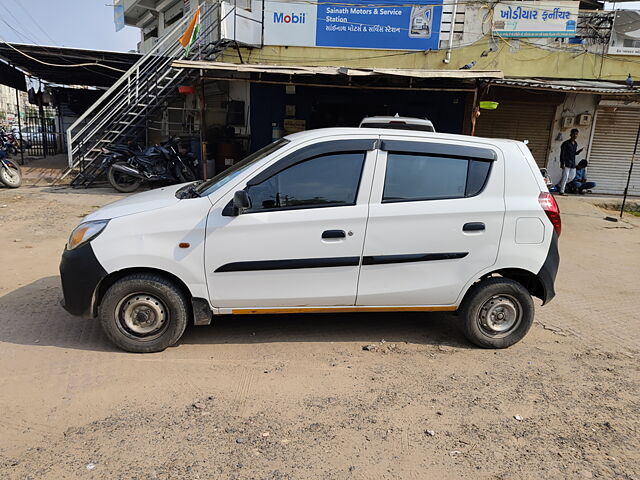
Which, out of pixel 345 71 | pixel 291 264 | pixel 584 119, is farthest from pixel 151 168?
pixel 584 119

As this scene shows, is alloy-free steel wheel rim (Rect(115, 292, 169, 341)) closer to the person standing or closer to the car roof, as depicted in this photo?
the car roof

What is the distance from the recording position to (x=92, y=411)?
3135mm

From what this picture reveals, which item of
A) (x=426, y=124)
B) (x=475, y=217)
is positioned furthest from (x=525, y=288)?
(x=426, y=124)

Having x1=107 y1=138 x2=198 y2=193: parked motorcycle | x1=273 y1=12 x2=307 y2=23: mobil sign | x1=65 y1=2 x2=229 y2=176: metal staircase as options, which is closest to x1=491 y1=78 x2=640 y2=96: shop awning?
x1=273 y1=12 x2=307 y2=23: mobil sign

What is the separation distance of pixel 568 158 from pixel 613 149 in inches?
78.6

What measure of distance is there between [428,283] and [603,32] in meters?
13.6

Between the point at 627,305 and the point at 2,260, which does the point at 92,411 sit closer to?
the point at 2,260

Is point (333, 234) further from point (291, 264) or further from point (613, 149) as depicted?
point (613, 149)

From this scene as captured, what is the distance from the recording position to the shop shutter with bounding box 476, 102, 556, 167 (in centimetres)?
1450

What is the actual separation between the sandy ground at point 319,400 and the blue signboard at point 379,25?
34.2 ft

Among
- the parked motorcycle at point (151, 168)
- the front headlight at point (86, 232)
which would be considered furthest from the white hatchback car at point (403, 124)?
the parked motorcycle at point (151, 168)

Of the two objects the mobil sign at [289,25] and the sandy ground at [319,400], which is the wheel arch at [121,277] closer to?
the sandy ground at [319,400]

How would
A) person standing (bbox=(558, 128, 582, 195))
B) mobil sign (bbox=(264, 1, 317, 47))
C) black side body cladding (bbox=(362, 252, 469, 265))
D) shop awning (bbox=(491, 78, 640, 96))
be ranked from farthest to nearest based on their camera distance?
person standing (bbox=(558, 128, 582, 195)), mobil sign (bbox=(264, 1, 317, 47)), shop awning (bbox=(491, 78, 640, 96)), black side body cladding (bbox=(362, 252, 469, 265))

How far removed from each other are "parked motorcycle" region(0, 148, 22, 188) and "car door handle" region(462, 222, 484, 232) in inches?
474
